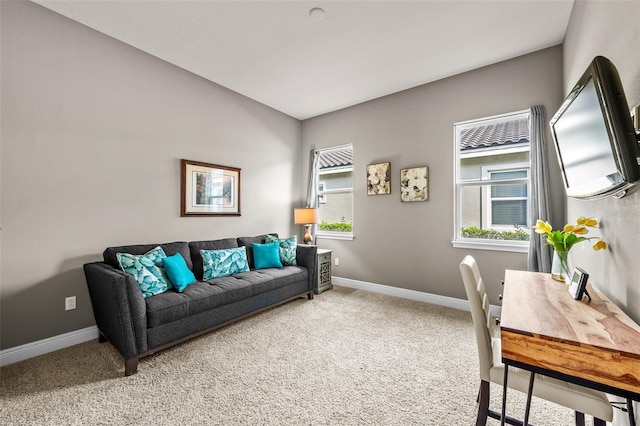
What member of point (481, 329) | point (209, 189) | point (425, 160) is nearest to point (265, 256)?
point (209, 189)

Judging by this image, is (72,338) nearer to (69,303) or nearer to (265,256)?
(69,303)

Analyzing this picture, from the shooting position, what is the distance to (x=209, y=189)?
3.64 meters

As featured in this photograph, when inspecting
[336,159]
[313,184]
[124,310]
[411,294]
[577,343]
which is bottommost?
[411,294]

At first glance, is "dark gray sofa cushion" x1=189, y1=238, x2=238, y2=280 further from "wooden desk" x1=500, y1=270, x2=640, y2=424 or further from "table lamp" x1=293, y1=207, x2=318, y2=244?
"wooden desk" x1=500, y1=270, x2=640, y2=424

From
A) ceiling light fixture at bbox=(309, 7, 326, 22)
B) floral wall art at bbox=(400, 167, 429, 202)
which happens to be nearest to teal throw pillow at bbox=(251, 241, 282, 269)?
floral wall art at bbox=(400, 167, 429, 202)

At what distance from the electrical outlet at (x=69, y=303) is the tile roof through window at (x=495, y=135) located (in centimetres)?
451

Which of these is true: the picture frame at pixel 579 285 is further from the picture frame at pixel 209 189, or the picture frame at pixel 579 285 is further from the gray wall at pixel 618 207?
the picture frame at pixel 209 189

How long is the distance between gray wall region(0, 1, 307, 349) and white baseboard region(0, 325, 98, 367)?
0.05 meters

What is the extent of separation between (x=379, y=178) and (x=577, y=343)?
3.36 m

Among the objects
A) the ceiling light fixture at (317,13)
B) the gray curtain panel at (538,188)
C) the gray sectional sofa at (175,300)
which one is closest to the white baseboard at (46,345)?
the gray sectional sofa at (175,300)

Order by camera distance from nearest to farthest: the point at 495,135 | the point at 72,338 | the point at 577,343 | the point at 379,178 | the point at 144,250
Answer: the point at 577,343 → the point at 72,338 → the point at 144,250 → the point at 495,135 → the point at 379,178

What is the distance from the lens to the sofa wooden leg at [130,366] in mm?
2051

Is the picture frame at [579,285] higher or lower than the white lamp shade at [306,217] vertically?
lower

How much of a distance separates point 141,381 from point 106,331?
27.8 inches
